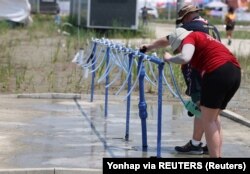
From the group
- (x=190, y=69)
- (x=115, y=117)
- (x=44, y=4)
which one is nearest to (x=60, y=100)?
(x=115, y=117)

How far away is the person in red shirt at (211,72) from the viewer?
7027mm

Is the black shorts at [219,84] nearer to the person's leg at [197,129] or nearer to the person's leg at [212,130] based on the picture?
the person's leg at [212,130]

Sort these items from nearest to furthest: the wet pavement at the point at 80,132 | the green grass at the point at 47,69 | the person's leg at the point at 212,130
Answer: the person's leg at the point at 212,130 → the wet pavement at the point at 80,132 → the green grass at the point at 47,69

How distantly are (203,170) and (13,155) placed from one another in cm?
261

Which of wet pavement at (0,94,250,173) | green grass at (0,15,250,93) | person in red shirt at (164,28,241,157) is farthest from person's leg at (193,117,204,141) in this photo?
green grass at (0,15,250,93)

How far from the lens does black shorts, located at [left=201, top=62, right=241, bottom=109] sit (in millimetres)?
7020

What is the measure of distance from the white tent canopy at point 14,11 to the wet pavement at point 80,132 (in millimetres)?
22592

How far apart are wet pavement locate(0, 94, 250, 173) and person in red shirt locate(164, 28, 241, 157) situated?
1119 millimetres

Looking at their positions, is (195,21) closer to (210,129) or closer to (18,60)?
(210,129)

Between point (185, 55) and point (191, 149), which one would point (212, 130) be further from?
point (191, 149)

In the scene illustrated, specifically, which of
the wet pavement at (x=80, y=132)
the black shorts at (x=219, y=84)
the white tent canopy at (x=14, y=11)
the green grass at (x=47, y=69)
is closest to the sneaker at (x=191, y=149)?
the wet pavement at (x=80, y=132)

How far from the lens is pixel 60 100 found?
12.7 meters

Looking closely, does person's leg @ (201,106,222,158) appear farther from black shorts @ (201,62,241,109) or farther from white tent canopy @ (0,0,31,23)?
white tent canopy @ (0,0,31,23)

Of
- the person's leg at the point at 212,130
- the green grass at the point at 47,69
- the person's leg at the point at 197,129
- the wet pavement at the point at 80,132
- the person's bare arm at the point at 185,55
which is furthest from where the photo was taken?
the green grass at the point at 47,69
